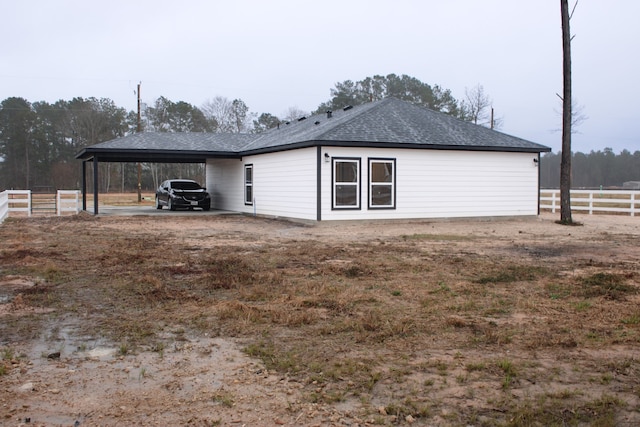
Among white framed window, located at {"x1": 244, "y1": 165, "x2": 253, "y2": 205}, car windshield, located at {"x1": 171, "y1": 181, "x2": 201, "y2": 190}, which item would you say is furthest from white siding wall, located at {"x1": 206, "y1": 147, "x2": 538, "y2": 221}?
car windshield, located at {"x1": 171, "y1": 181, "x2": 201, "y2": 190}

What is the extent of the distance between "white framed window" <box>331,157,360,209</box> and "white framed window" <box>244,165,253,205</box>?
244 inches

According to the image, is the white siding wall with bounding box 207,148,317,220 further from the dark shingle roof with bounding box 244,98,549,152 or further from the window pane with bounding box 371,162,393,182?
the window pane with bounding box 371,162,393,182

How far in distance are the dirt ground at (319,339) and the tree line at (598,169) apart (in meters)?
78.7

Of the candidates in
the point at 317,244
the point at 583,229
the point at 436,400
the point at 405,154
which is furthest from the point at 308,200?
the point at 436,400

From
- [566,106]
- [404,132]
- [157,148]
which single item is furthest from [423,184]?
[157,148]

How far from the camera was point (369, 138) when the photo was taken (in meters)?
17.9

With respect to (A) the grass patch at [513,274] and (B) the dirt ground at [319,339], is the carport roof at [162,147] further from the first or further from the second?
(A) the grass patch at [513,274]

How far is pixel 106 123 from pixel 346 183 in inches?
1900

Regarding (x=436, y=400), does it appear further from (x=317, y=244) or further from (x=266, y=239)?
(x=266, y=239)

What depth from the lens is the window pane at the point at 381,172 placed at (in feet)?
59.5

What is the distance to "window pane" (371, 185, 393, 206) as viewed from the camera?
18141mm

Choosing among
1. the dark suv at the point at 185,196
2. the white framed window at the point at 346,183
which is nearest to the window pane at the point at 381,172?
the white framed window at the point at 346,183

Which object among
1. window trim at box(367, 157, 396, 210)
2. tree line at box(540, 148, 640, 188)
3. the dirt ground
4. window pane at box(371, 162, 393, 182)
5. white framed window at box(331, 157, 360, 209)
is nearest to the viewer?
the dirt ground

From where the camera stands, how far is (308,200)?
58.3ft
